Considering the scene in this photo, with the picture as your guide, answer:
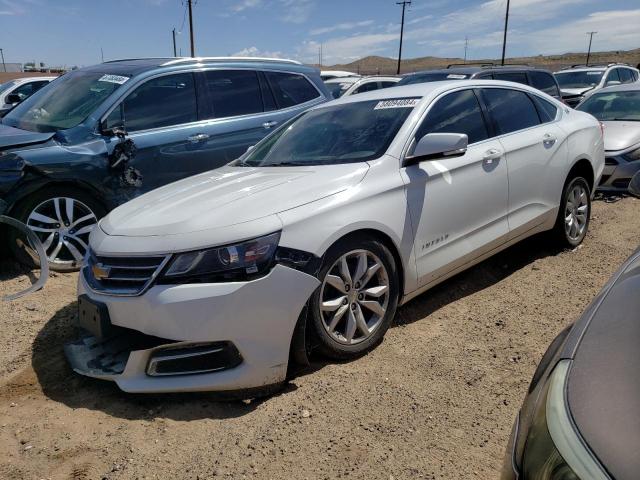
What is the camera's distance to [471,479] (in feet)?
7.48

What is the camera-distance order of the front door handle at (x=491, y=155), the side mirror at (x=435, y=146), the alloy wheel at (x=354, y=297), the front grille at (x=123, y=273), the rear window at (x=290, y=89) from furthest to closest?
the rear window at (x=290, y=89) < the front door handle at (x=491, y=155) < the side mirror at (x=435, y=146) < the alloy wheel at (x=354, y=297) < the front grille at (x=123, y=273)

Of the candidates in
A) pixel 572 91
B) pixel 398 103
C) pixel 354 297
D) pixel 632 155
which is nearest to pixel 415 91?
pixel 398 103

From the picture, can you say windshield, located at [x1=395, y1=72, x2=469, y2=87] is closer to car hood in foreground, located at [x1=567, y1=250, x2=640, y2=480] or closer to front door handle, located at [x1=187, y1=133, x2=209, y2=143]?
front door handle, located at [x1=187, y1=133, x2=209, y2=143]

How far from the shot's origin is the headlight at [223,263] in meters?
2.70

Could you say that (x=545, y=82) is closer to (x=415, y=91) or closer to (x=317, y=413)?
(x=415, y=91)

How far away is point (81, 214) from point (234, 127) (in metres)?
1.79

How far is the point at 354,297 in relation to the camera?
3.14 metres

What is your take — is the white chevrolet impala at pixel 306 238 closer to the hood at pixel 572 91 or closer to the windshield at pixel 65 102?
the windshield at pixel 65 102

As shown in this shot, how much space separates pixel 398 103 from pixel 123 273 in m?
2.20

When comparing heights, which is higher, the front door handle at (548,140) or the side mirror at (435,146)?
the side mirror at (435,146)

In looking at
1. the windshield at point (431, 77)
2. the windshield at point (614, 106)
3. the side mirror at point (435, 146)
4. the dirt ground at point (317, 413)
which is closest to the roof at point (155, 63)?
the dirt ground at point (317, 413)

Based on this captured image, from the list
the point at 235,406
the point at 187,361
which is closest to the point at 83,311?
the point at 187,361

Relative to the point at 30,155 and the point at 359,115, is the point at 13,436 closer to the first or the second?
the point at 30,155

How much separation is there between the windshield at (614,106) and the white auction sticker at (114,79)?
274 inches
